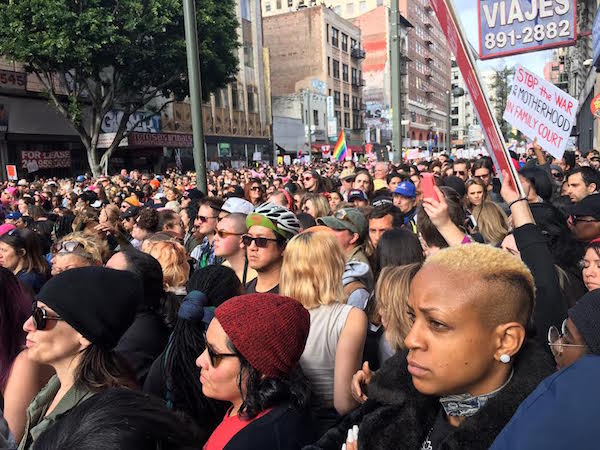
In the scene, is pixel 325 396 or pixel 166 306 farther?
pixel 166 306

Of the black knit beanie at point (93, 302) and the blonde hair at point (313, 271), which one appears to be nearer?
the black knit beanie at point (93, 302)

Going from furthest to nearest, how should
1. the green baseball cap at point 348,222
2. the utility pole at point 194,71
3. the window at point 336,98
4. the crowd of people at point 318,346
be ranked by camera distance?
1. the window at point 336,98
2. the utility pole at point 194,71
3. the green baseball cap at point 348,222
4. the crowd of people at point 318,346

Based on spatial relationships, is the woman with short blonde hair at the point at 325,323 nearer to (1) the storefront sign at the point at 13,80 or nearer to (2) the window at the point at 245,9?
(1) the storefront sign at the point at 13,80

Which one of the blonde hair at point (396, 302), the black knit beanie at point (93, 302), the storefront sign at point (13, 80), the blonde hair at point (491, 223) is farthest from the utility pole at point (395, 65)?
the storefront sign at point (13, 80)

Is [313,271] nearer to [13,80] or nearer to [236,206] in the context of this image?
[236,206]

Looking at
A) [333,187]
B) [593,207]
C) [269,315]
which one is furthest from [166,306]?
[333,187]

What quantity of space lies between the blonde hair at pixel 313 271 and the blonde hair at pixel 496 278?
1365mm

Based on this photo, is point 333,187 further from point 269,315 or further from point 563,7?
point 269,315

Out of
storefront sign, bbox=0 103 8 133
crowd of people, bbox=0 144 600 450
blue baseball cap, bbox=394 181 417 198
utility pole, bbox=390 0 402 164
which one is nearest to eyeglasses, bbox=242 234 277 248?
crowd of people, bbox=0 144 600 450

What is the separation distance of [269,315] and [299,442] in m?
0.49

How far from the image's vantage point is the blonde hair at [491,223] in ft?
16.0

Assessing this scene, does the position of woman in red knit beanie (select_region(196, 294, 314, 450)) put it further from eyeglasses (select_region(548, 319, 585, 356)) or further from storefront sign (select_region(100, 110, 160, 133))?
storefront sign (select_region(100, 110, 160, 133))

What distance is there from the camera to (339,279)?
9.90 feet

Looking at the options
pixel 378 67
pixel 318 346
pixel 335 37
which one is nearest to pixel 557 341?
pixel 318 346
